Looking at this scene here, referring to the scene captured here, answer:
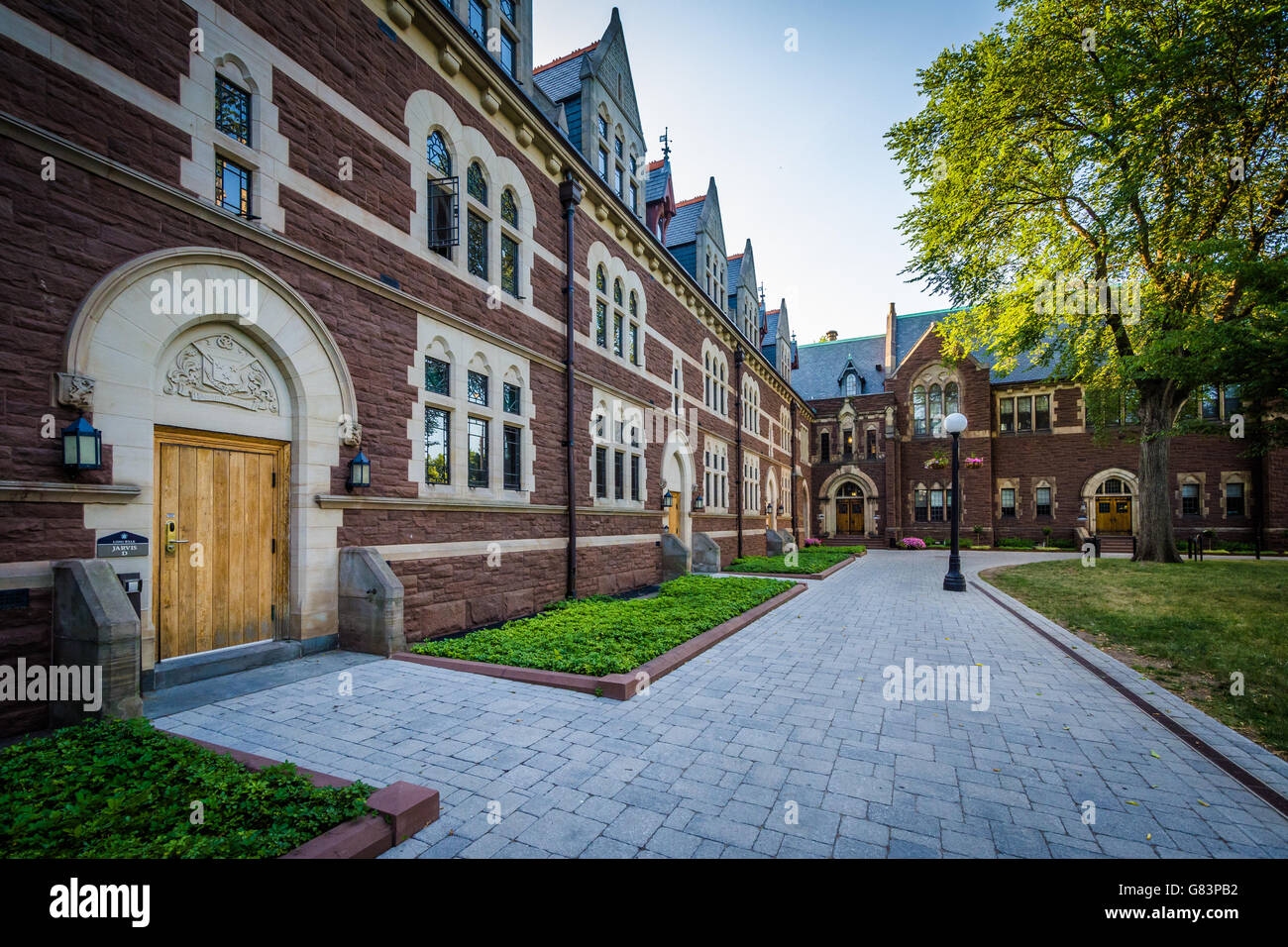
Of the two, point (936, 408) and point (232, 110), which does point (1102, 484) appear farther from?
point (232, 110)

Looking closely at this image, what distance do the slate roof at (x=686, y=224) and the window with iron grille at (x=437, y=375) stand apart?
13880 millimetres

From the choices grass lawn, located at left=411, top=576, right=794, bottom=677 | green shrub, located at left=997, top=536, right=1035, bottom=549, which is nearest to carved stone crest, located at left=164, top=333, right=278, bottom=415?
grass lawn, located at left=411, top=576, right=794, bottom=677

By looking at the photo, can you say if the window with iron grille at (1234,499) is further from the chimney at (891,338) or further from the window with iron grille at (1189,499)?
the chimney at (891,338)

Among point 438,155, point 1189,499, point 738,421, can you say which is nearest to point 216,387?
point 438,155

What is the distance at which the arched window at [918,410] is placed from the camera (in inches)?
1400

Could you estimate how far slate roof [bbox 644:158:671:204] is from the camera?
17.2 metres

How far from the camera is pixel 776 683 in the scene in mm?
6219

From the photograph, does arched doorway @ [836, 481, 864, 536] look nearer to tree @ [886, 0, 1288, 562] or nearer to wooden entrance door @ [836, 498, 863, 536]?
wooden entrance door @ [836, 498, 863, 536]

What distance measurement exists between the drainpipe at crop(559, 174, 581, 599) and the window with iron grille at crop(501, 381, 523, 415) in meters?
1.47

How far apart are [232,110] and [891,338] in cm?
4050

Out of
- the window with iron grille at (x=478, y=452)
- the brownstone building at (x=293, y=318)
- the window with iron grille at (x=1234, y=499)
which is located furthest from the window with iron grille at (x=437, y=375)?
the window with iron grille at (x=1234, y=499)

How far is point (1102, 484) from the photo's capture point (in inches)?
1247

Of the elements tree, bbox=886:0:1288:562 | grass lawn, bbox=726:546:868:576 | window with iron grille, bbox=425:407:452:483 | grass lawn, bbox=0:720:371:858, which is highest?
tree, bbox=886:0:1288:562
